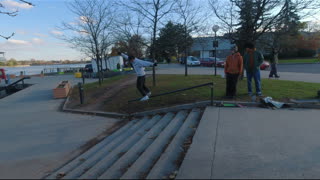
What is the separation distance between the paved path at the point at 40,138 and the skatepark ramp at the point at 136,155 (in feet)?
1.73

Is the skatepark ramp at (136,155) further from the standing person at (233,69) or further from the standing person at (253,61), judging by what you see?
the standing person at (253,61)

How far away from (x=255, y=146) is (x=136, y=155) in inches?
86.4

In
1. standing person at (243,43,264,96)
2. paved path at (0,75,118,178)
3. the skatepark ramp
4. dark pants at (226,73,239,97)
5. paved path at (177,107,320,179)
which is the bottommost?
paved path at (0,75,118,178)

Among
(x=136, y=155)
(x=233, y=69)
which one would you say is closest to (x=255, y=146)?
(x=136, y=155)

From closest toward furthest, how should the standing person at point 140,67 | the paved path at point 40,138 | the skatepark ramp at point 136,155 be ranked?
the skatepark ramp at point 136,155 < the paved path at point 40,138 < the standing person at point 140,67

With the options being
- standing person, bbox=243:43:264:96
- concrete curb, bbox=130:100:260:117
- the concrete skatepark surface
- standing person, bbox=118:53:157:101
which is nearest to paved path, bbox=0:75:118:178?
the concrete skatepark surface

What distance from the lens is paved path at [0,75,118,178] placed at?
4.50 meters

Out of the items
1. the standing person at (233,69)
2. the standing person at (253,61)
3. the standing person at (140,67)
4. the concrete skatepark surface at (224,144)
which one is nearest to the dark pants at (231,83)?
the standing person at (233,69)

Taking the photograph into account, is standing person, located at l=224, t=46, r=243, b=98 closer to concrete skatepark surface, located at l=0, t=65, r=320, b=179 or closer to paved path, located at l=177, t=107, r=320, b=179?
concrete skatepark surface, located at l=0, t=65, r=320, b=179

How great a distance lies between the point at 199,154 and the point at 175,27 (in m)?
11.1

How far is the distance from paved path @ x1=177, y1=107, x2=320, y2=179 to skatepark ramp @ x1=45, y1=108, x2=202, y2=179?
31 centimetres

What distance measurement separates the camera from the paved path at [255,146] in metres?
3.13

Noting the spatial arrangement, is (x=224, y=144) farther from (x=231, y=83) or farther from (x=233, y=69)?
(x=233, y=69)

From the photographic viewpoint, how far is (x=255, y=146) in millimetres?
4027
